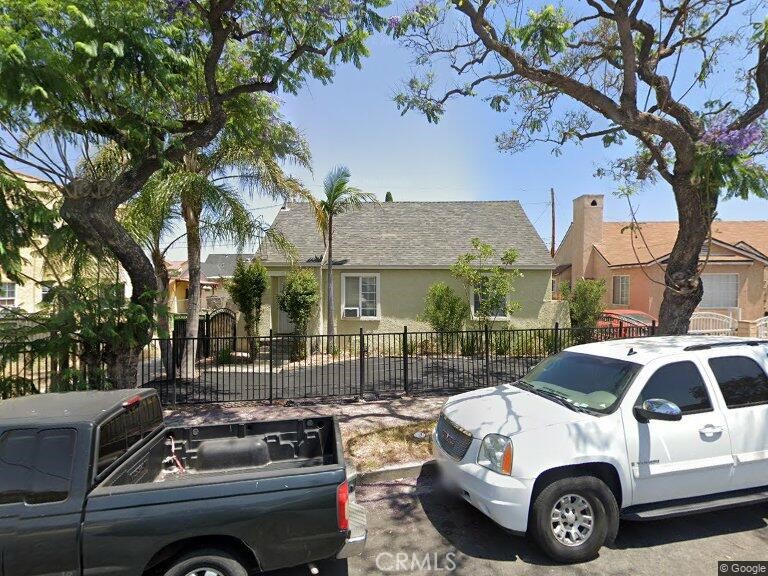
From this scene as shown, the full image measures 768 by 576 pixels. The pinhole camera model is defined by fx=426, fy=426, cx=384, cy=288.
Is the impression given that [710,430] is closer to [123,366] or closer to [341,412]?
[341,412]

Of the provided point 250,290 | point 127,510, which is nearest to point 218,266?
point 250,290

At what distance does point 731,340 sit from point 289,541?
15.5 feet

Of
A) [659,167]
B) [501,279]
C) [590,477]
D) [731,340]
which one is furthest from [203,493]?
[501,279]

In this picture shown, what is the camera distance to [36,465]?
2729 millimetres

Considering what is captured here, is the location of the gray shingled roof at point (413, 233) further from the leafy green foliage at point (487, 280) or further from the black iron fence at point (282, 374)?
the black iron fence at point (282, 374)

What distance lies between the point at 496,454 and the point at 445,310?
1040cm

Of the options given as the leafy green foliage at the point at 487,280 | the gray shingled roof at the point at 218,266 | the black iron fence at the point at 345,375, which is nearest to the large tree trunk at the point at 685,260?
the black iron fence at the point at 345,375

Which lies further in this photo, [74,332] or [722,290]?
[722,290]

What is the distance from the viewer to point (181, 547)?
9.18 ft

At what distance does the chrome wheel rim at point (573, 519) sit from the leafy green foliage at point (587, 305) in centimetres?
1265

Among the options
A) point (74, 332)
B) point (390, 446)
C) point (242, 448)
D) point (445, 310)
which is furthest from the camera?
point (445, 310)

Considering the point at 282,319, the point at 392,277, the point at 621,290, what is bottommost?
the point at 282,319

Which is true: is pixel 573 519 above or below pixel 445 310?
below

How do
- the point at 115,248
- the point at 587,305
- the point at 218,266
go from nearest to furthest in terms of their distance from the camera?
the point at 115,248 → the point at 587,305 → the point at 218,266
